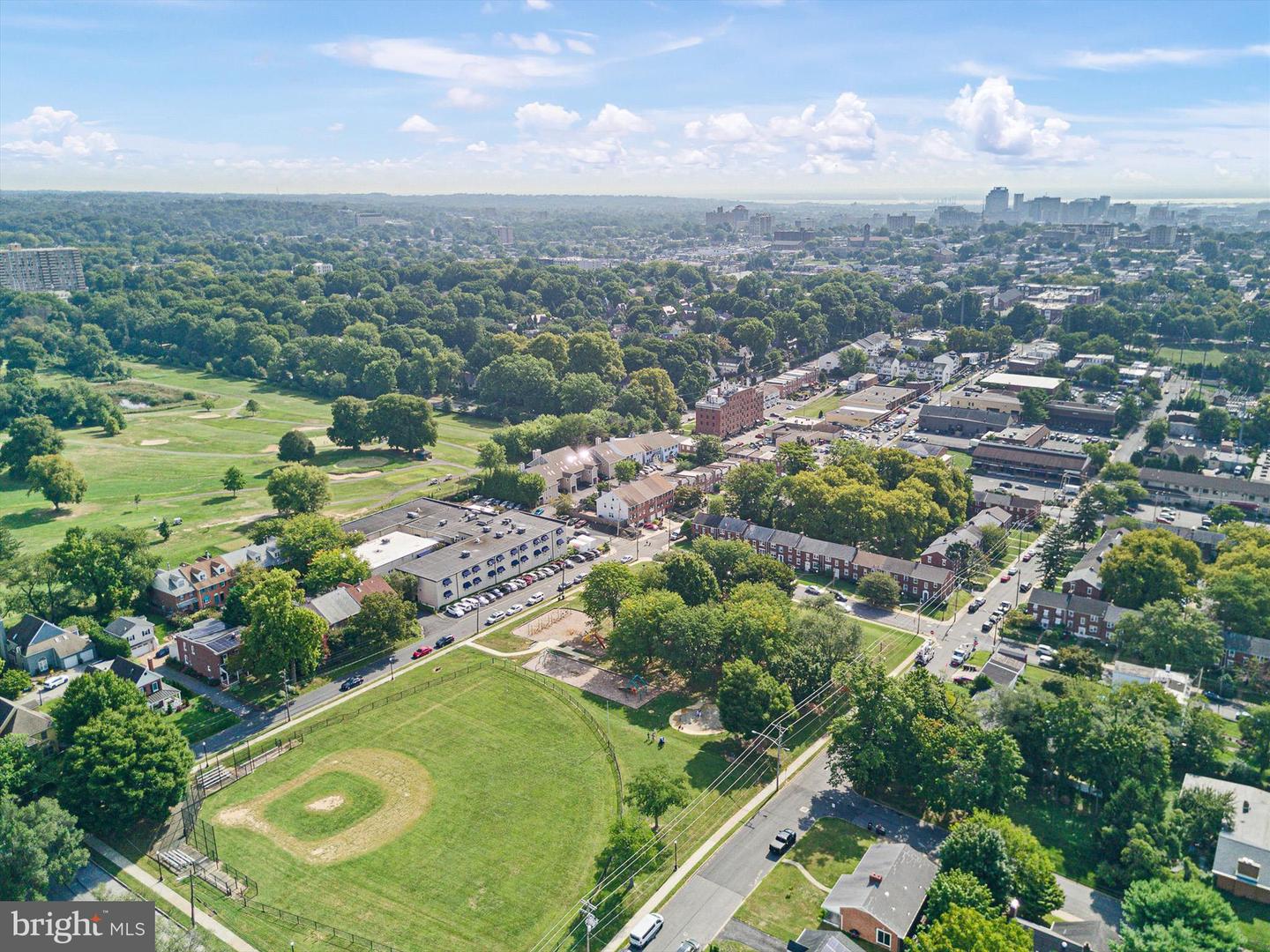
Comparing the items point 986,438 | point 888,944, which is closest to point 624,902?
point 888,944

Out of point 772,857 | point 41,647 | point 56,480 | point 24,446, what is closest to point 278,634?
point 41,647

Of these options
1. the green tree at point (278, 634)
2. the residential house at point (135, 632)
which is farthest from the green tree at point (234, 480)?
the green tree at point (278, 634)

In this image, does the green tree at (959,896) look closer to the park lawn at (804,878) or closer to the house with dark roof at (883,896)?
the house with dark roof at (883,896)

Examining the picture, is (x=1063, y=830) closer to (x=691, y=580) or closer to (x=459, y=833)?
(x=691, y=580)

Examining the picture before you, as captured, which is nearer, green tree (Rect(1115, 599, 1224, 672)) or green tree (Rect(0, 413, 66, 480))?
green tree (Rect(1115, 599, 1224, 672))

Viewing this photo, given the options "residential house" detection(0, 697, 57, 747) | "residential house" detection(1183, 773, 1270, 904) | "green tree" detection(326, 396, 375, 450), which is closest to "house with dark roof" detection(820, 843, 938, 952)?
"residential house" detection(1183, 773, 1270, 904)

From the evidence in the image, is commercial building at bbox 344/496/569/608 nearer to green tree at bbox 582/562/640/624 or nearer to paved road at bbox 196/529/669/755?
paved road at bbox 196/529/669/755
